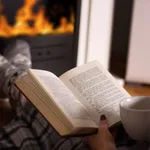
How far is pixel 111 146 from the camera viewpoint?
2.48 feet

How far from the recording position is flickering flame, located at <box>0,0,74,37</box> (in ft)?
5.85

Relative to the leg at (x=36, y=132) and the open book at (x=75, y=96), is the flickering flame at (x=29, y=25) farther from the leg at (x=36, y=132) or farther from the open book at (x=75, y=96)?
the open book at (x=75, y=96)

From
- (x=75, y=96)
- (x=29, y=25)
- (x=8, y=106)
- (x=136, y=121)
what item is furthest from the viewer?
(x=29, y=25)

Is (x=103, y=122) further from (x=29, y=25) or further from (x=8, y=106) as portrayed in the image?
(x=29, y=25)

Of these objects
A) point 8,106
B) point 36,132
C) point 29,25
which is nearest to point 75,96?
point 36,132

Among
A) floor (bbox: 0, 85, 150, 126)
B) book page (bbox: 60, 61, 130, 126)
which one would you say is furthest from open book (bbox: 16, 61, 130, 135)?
floor (bbox: 0, 85, 150, 126)

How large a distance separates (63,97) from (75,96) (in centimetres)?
8

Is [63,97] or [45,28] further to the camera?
[45,28]

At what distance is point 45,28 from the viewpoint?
73.8 inches

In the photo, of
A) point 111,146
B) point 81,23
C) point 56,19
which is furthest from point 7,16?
point 111,146

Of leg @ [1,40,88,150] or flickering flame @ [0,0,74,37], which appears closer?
leg @ [1,40,88,150]

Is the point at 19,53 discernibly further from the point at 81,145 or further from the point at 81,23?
the point at 81,145

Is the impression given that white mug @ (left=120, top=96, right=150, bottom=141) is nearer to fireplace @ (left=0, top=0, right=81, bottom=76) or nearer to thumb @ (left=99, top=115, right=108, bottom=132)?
thumb @ (left=99, top=115, right=108, bottom=132)

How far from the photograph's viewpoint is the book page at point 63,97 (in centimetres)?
82
